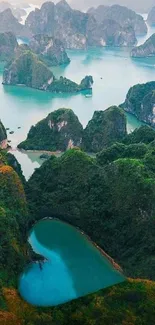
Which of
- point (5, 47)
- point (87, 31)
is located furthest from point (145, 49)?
point (5, 47)

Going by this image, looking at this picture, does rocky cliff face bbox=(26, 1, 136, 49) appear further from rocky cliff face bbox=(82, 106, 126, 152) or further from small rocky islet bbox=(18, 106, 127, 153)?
small rocky islet bbox=(18, 106, 127, 153)

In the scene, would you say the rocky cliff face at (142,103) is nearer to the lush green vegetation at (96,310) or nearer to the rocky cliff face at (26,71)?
the rocky cliff face at (26,71)

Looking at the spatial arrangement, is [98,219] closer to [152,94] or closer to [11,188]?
[11,188]

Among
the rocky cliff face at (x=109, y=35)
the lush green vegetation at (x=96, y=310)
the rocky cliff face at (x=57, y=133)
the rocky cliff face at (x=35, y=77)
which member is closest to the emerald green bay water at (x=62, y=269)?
the lush green vegetation at (x=96, y=310)

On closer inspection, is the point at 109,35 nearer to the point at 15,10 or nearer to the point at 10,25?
the point at 10,25

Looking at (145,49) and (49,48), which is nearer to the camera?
(49,48)
